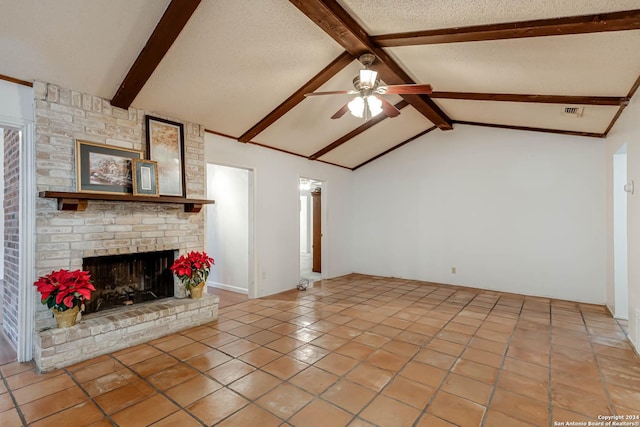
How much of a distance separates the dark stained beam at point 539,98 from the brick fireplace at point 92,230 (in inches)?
158

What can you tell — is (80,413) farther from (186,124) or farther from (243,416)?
(186,124)

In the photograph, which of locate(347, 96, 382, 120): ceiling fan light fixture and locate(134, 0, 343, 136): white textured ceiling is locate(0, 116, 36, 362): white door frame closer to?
locate(134, 0, 343, 136): white textured ceiling

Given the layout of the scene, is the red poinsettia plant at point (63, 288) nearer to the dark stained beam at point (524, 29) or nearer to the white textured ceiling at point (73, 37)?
the white textured ceiling at point (73, 37)

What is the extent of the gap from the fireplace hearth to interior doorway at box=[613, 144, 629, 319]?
586 centimetres

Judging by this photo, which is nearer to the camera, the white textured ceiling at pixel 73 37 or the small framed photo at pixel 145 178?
the white textured ceiling at pixel 73 37

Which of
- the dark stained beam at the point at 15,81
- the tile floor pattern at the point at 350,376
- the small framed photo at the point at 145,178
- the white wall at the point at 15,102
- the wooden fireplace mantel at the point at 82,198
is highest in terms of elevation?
the dark stained beam at the point at 15,81

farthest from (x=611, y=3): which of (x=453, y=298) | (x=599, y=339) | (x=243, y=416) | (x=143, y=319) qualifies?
(x=143, y=319)

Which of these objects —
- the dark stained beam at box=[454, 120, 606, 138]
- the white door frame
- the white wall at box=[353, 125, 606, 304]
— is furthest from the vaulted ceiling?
the white wall at box=[353, 125, 606, 304]

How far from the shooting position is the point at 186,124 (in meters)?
4.02

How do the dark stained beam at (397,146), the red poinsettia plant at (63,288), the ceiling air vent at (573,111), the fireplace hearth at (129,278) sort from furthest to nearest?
the dark stained beam at (397,146) < the ceiling air vent at (573,111) < the fireplace hearth at (129,278) < the red poinsettia plant at (63,288)

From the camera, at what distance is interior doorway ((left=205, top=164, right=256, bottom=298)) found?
511 cm

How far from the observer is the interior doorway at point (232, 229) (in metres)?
5.11

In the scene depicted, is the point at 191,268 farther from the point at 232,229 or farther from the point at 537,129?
the point at 537,129

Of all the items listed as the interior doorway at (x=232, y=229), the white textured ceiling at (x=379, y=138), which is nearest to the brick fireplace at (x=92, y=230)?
the interior doorway at (x=232, y=229)
